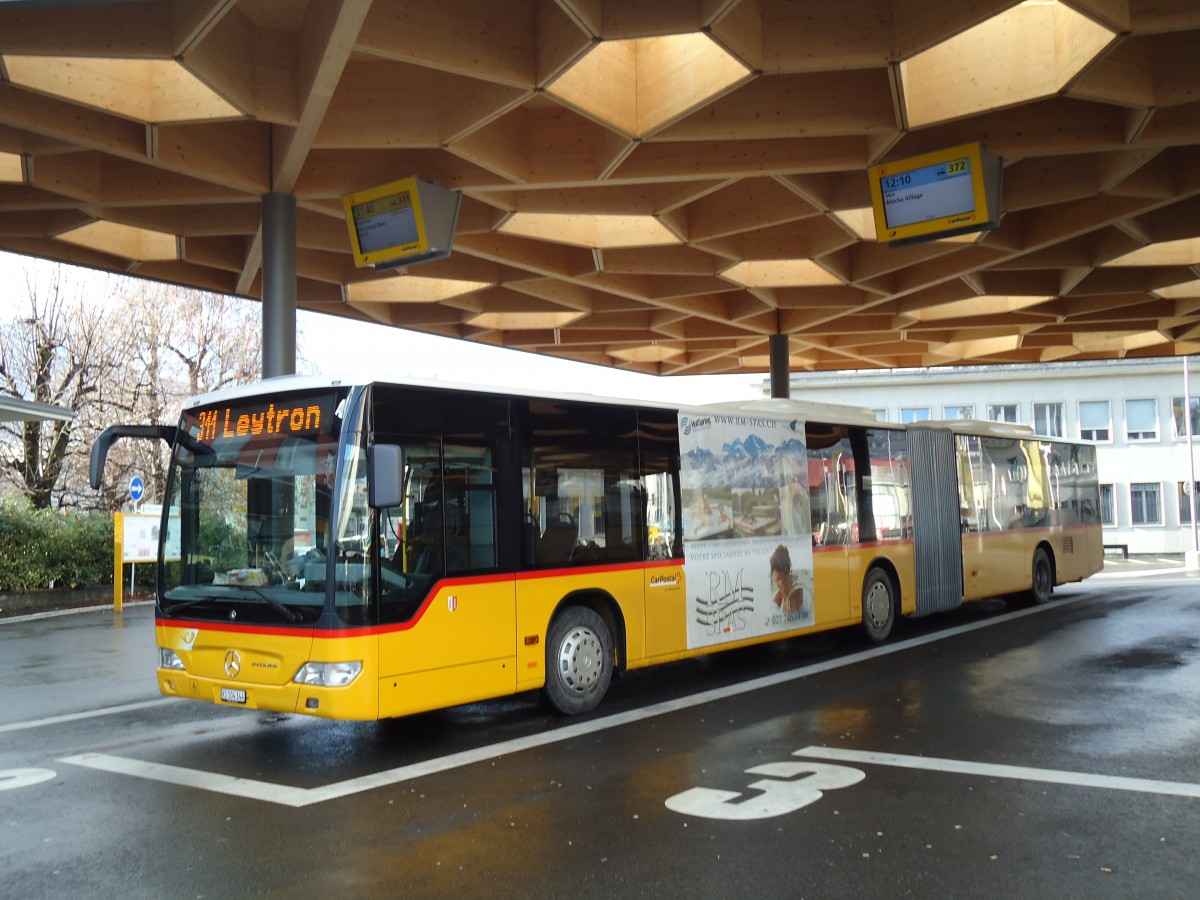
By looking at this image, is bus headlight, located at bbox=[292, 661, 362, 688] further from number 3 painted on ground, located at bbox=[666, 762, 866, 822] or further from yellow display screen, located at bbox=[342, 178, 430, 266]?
yellow display screen, located at bbox=[342, 178, 430, 266]

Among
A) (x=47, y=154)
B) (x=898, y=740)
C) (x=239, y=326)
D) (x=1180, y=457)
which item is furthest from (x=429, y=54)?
(x=1180, y=457)

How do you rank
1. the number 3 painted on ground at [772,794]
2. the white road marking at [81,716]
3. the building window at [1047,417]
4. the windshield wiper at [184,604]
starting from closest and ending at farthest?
the number 3 painted on ground at [772,794]
the windshield wiper at [184,604]
the white road marking at [81,716]
the building window at [1047,417]

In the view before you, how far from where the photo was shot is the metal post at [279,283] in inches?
484

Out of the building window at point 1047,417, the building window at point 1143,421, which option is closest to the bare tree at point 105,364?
the building window at point 1047,417

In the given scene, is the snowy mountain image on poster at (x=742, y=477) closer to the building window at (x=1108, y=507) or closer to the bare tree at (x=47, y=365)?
the bare tree at (x=47, y=365)

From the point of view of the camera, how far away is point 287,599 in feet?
25.5

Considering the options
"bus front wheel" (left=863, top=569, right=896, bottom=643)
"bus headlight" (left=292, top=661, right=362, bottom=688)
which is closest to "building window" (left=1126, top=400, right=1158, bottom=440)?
"bus front wheel" (left=863, top=569, right=896, bottom=643)

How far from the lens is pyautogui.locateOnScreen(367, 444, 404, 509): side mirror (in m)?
7.45

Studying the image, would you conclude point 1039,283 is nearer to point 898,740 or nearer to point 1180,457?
point 898,740

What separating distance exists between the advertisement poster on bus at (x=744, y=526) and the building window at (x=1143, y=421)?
46088 mm

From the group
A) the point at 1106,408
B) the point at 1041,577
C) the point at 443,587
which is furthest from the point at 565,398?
the point at 1106,408

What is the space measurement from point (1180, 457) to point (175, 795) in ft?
179

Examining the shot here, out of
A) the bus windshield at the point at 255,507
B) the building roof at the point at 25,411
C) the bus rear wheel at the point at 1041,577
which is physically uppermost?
the building roof at the point at 25,411

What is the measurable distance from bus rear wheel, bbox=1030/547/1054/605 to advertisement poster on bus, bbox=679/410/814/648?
27.6 feet
